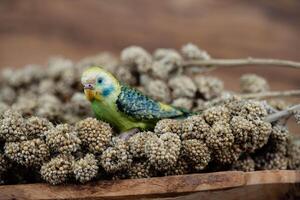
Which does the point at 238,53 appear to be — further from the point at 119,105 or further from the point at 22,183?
the point at 22,183

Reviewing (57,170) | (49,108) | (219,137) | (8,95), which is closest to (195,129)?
(219,137)

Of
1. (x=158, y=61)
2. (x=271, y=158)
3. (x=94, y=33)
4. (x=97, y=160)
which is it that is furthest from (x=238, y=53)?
(x=97, y=160)

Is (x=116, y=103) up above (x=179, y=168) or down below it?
above

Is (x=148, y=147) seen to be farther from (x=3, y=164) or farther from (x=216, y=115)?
(x=3, y=164)

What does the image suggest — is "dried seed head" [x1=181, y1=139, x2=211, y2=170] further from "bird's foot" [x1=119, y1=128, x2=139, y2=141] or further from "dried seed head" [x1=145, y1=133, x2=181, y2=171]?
"bird's foot" [x1=119, y1=128, x2=139, y2=141]

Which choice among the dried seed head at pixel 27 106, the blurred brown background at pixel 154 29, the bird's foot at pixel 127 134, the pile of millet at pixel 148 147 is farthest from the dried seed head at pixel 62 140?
the blurred brown background at pixel 154 29

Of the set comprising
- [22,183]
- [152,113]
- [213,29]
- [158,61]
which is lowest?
[22,183]
